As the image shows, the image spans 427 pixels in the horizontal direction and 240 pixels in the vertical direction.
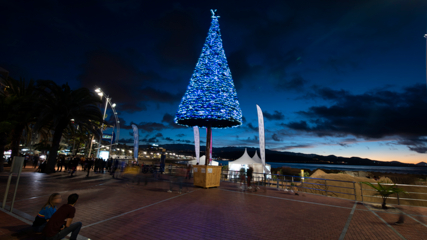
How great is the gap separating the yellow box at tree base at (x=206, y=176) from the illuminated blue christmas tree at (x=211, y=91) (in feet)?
11.8

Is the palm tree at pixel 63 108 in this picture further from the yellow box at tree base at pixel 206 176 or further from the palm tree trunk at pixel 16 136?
the yellow box at tree base at pixel 206 176

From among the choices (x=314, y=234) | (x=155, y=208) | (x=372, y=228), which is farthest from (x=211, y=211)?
(x=372, y=228)

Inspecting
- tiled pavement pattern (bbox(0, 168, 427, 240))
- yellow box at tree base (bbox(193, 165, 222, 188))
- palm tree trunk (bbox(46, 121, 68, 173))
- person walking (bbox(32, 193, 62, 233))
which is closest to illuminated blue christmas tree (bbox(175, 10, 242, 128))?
yellow box at tree base (bbox(193, 165, 222, 188))

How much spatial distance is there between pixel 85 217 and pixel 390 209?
1218 cm

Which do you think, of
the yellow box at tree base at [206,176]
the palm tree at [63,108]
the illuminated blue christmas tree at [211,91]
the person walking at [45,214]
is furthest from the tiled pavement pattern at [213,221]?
the palm tree at [63,108]

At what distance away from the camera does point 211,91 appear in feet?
47.2

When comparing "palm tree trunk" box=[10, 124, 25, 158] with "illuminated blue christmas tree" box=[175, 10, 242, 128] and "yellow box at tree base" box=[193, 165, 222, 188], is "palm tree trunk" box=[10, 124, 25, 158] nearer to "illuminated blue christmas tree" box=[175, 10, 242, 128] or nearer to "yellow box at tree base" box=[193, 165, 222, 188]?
"illuminated blue christmas tree" box=[175, 10, 242, 128]

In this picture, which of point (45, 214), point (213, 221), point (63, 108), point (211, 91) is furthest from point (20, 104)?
point (213, 221)

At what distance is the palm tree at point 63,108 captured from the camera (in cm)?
1850

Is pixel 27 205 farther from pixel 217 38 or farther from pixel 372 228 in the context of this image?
pixel 217 38

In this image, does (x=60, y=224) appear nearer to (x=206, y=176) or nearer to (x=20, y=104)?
(x=206, y=176)

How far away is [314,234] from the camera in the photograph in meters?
5.43

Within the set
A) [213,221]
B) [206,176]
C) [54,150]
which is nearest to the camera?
[213,221]

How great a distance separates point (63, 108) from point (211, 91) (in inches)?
604
